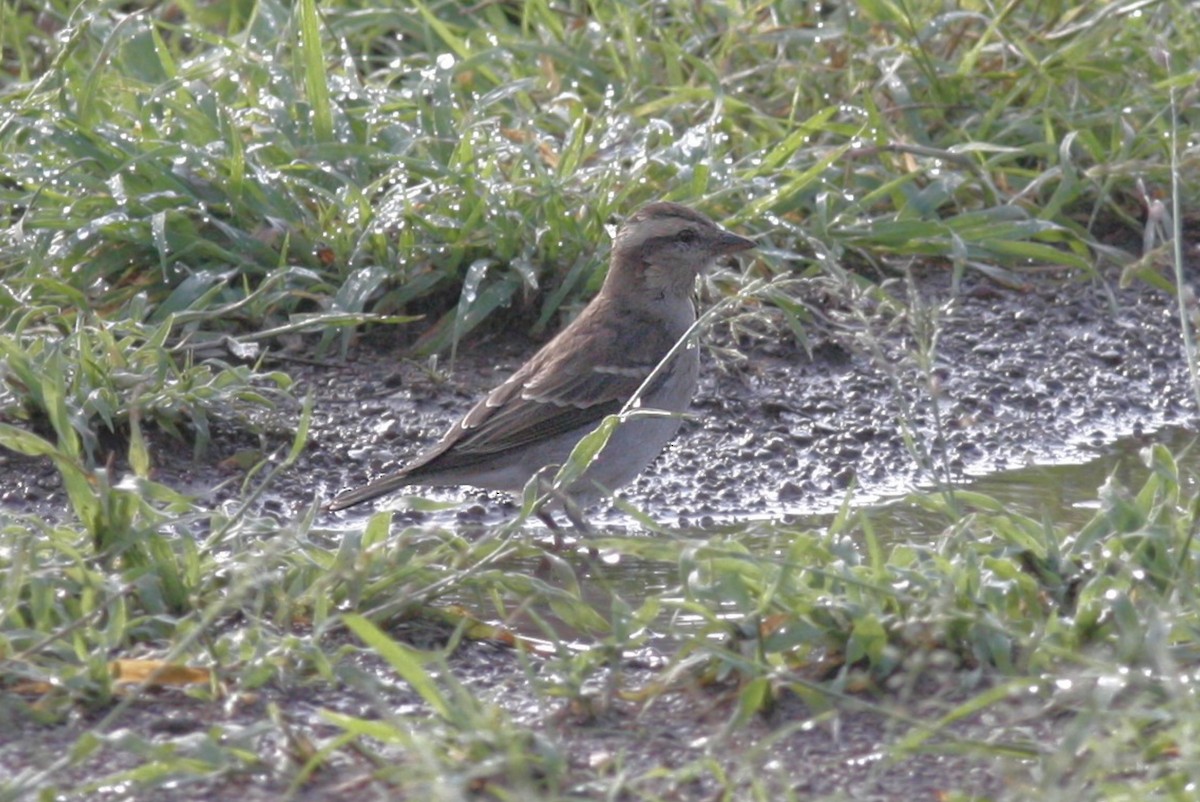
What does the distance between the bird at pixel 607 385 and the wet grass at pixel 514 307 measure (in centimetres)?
29

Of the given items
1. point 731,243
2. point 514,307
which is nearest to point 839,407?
point 731,243

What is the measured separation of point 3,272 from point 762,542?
2719 mm

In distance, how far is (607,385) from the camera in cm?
587

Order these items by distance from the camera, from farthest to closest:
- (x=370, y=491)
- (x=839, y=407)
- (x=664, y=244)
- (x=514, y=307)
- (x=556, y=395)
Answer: (x=514, y=307), (x=839, y=407), (x=664, y=244), (x=556, y=395), (x=370, y=491)

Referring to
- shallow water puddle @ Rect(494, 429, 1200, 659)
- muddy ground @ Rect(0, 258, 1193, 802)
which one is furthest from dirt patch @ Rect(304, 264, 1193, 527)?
shallow water puddle @ Rect(494, 429, 1200, 659)

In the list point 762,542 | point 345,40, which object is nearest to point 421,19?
point 345,40

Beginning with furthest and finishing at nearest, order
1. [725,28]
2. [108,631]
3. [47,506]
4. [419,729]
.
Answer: [725,28] → [47,506] → [108,631] → [419,729]

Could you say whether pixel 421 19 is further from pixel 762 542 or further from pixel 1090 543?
pixel 1090 543

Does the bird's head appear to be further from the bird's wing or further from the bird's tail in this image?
the bird's tail

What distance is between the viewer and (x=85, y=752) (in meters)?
3.25

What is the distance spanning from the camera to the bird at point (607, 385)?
18.0 feet

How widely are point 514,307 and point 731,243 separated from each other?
2.95 ft

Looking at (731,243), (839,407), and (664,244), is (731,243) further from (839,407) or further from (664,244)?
(839,407)

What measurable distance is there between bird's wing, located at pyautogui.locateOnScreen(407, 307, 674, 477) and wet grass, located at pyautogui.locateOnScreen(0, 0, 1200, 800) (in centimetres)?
49
